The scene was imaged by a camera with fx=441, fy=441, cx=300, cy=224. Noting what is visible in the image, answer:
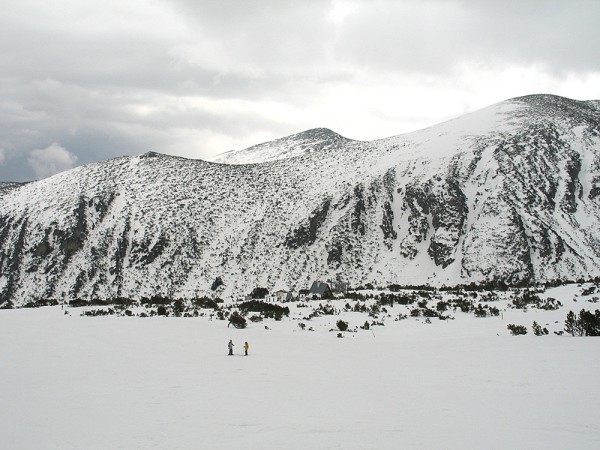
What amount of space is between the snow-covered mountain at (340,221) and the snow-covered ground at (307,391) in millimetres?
28446

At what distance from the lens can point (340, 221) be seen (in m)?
60.0

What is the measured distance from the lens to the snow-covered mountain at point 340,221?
168 feet

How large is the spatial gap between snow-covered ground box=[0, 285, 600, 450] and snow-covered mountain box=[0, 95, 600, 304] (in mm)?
28446

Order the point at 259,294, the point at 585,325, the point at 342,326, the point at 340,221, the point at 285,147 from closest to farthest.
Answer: the point at 585,325, the point at 342,326, the point at 259,294, the point at 340,221, the point at 285,147

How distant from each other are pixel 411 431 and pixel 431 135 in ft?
244

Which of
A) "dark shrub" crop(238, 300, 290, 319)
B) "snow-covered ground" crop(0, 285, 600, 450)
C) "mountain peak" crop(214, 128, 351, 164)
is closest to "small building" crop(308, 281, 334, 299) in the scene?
"dark shrub" crop(238, 300, 290, 319)

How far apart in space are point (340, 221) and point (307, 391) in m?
48.2

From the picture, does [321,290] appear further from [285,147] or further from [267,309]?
[285,147]

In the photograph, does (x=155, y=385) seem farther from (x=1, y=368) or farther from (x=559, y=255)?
(x=559, y=255)

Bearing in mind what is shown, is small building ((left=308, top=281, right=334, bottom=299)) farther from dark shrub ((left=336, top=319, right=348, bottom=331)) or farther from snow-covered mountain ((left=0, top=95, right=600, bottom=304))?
dark shrub ((left=336, top=319, right=348, bottom=331))

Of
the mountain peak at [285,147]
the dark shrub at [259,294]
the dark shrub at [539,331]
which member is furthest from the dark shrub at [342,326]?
the mountain peak at [285,147]

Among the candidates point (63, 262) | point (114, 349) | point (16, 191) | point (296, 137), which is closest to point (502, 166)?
point (114, 349)

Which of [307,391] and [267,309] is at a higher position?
[267,309]

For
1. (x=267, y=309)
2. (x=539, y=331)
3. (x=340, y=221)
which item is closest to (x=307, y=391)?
(x=539, y=331)
